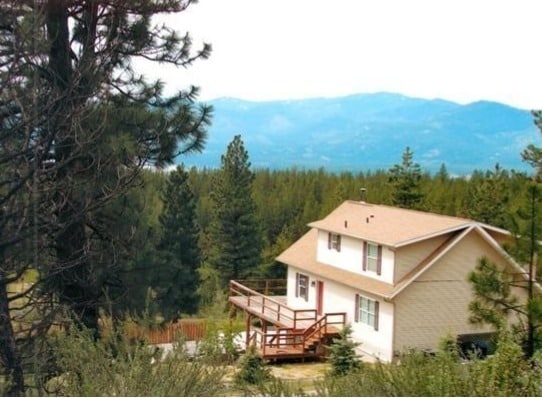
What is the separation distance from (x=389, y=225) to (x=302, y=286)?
4151 millimetres

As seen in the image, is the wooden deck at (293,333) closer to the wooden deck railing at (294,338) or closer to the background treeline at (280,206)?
the wooden deck railing at (294,338)

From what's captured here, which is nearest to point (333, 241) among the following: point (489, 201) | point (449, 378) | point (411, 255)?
point (411, 255)

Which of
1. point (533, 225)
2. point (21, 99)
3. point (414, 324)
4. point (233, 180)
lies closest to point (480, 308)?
point (533, 225)

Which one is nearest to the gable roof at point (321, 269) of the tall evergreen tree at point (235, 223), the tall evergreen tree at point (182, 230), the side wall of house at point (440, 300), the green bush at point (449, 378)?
the side wall of house at point (440, 300)

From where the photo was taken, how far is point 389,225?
63.7 feet

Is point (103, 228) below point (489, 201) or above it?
below

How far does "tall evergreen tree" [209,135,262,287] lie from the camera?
2653cm

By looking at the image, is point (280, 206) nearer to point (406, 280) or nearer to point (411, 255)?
point (411, 255)

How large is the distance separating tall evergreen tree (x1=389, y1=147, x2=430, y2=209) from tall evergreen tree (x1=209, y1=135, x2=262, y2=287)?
5959mm

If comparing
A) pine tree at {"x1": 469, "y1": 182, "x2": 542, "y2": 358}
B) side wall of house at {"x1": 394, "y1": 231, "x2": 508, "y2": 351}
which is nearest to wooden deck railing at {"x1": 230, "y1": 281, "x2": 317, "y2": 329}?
side wall of house at {"x1": 394, "y1": 231, "x2": 508, "y2": 351}

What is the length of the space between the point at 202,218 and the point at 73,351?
32928mm

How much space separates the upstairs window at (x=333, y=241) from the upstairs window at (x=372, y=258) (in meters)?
1.35

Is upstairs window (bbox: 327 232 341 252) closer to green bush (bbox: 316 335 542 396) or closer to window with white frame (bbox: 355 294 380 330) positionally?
window with white frame (bbox: 355 294 380 330)

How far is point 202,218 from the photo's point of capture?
3759 centimetres
